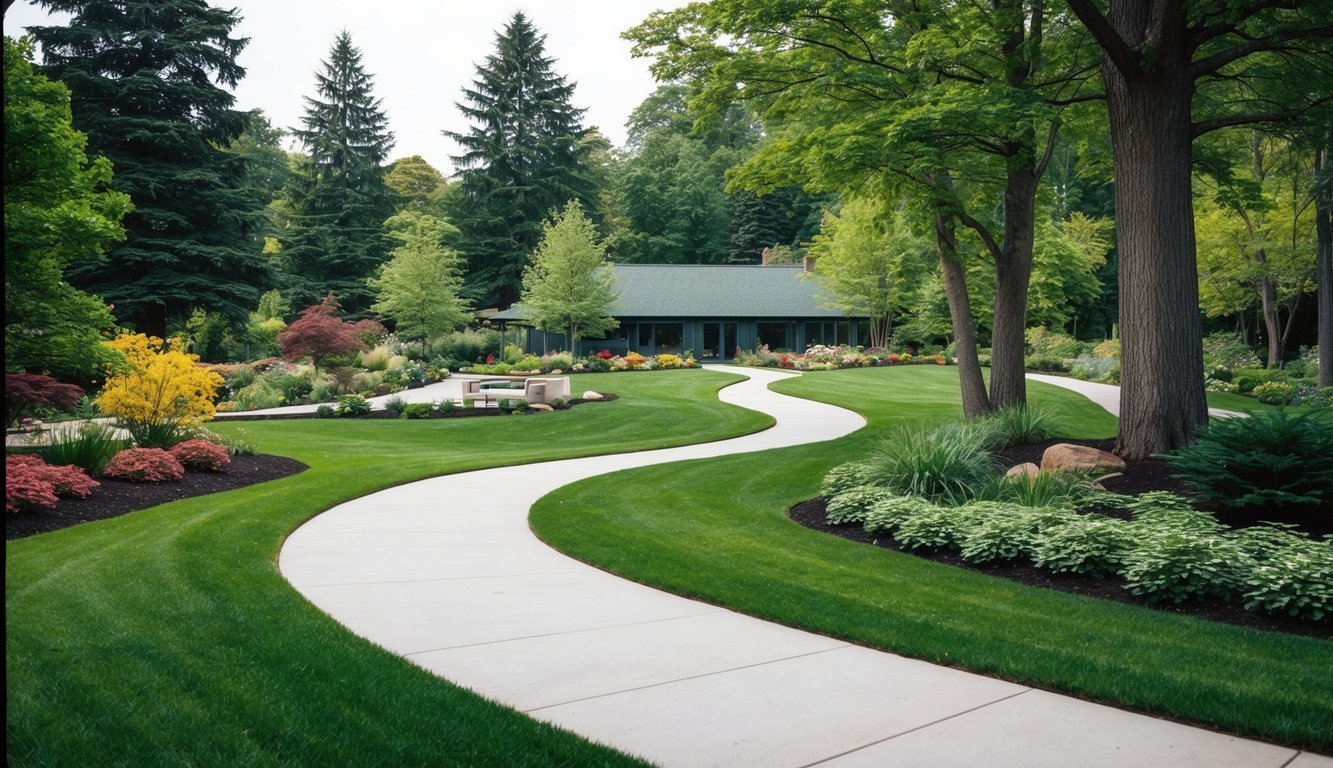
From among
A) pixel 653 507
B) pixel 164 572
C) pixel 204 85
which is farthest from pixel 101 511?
pixel 204 85

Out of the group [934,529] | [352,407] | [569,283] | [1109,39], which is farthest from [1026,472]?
[569,283]

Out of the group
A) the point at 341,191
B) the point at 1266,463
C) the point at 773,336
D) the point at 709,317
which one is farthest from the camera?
the point at 341,191

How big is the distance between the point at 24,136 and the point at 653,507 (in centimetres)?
803

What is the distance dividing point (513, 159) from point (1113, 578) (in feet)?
167

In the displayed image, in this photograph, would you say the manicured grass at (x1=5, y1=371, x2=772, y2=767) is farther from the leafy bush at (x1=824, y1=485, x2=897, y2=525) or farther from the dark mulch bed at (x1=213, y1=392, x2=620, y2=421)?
the dark mulch bed at (x1=213, y1=392, x2=620, y2=421)

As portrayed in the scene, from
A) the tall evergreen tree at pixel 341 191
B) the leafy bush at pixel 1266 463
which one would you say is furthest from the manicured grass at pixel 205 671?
the tall evergreen tree at pixel 341 191

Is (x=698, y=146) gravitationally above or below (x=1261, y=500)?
above

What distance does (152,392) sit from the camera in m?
11.7

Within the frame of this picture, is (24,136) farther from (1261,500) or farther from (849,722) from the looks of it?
(1261,500)

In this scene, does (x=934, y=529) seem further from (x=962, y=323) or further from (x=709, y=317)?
(x=709, y=317)

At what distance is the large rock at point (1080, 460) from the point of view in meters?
9.02

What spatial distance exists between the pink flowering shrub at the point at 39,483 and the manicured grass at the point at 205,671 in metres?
0.58

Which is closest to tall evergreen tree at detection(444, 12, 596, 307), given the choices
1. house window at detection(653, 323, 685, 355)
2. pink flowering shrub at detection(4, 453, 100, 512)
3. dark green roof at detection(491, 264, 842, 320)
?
dark green roof at detection(491, 264, 842, 320)

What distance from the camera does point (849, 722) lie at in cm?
370
